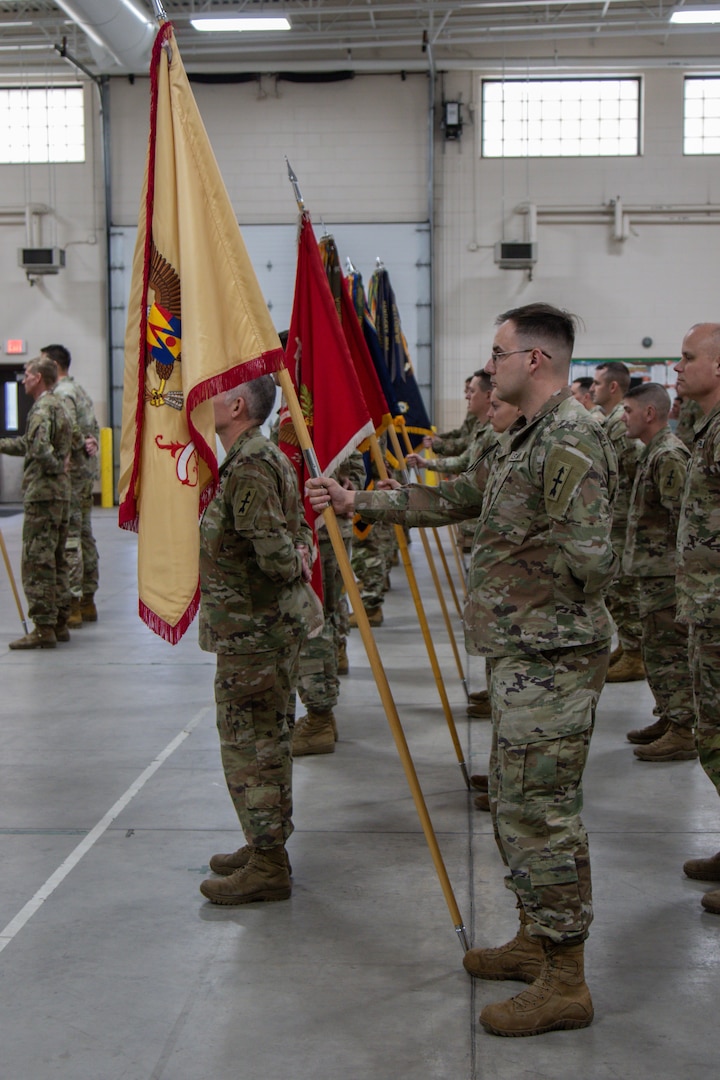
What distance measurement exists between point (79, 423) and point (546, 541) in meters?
6.78

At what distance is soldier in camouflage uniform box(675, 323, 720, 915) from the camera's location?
3.88 metres

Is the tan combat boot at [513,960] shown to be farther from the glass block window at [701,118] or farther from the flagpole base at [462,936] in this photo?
the glass block window at [701,118]

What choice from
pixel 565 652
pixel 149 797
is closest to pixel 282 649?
pixel 565 652

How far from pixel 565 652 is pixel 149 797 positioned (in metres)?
2.59

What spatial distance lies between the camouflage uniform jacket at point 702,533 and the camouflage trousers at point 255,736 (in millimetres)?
1401

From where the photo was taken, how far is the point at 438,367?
61.0 ft

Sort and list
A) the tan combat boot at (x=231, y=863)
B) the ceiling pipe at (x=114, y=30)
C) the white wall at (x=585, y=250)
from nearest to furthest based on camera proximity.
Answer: the tan combat boot at (x=231, y=863) → the ceiling pipe at (x=114, y=30) → the white wall at (x=585, y=250)

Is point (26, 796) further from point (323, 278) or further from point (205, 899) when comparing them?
point (323, 278)

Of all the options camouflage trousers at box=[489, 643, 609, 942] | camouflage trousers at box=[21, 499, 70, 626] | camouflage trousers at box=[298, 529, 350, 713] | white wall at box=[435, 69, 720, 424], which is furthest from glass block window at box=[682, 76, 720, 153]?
camouflage trousers at box=[489, 643, 609, 942]

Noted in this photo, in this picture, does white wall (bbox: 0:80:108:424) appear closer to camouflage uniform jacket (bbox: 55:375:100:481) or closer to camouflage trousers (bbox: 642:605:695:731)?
camouflage uniform jacket (bbox: 55:375:100:481)

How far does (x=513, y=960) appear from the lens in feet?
10.7

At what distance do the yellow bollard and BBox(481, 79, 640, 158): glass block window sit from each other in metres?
7.82

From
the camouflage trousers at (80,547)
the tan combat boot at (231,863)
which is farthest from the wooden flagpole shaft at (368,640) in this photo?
the camouflage trousers at (80,547)

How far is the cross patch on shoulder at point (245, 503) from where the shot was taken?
142 inches
